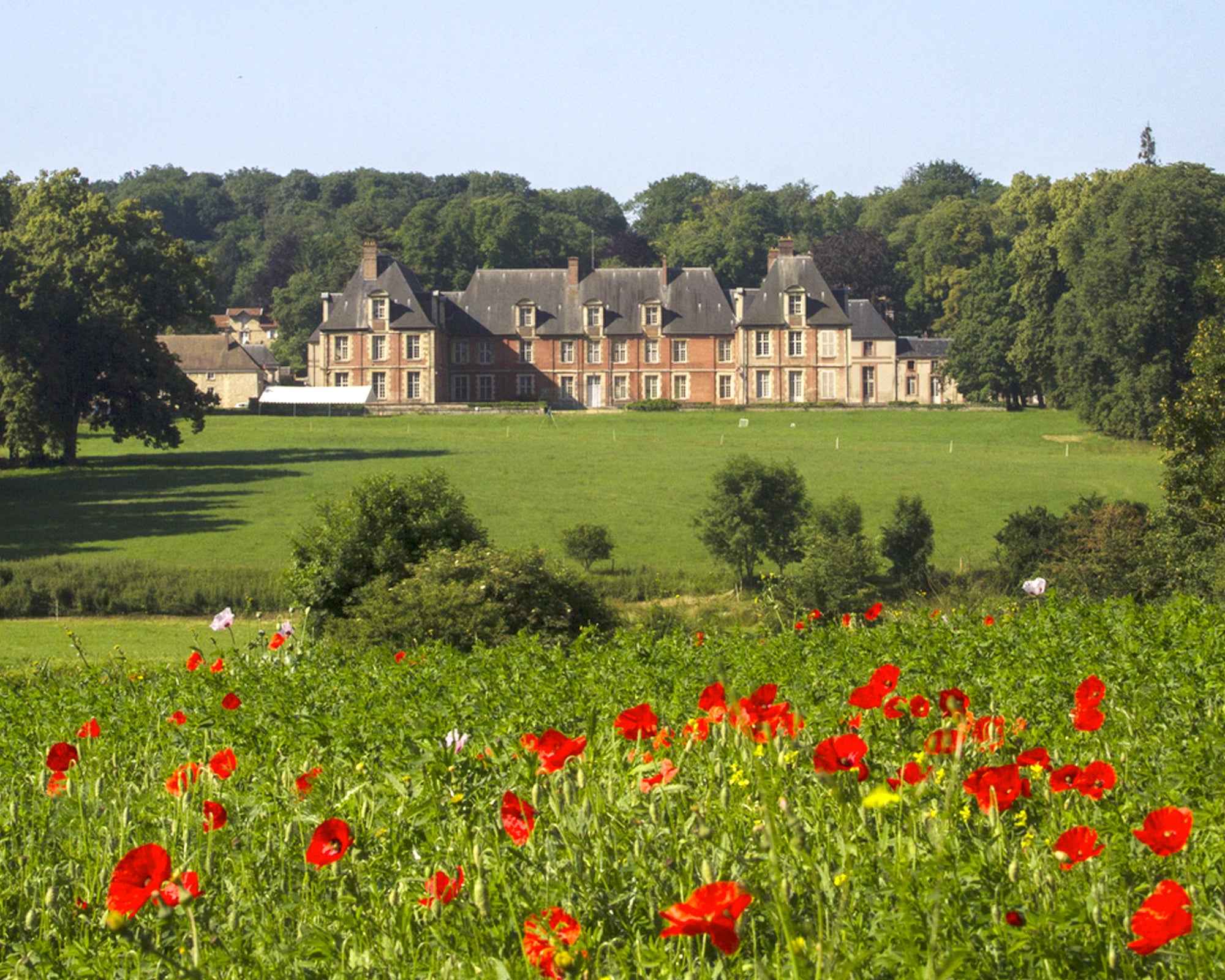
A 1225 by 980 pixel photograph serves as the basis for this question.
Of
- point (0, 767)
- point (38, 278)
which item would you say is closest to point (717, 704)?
point (0, 767)

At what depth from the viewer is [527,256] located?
10456cm

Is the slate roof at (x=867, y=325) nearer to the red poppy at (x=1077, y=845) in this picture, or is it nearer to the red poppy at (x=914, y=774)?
the red poppy at (x=914, y=774)

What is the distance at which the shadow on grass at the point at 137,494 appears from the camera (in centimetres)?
3334

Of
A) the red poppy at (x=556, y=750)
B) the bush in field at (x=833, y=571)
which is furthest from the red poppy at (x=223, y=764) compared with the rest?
the bush in field at (x=833, y=571)

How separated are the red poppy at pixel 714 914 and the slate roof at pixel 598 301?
3014 inches

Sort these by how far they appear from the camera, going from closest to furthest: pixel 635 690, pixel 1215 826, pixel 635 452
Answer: pixel 1215 826 → pixel 635 690 → pixel 635 452

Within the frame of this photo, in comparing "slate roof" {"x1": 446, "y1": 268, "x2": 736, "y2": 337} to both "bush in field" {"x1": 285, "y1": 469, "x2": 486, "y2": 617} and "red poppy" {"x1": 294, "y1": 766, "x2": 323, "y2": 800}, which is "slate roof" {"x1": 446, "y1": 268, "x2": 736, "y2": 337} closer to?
"bush in field" {"x1": 285, "y1": 469, "x2": 486, "y2": 617}

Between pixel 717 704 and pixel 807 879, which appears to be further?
pixel 717 704

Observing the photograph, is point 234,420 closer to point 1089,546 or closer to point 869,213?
point 1089,546

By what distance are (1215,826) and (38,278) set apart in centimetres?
4699

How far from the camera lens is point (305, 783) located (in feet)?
13.1

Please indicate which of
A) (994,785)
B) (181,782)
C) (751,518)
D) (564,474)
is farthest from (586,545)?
(994,785)

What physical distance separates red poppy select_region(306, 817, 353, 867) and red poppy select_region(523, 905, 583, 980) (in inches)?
20.4

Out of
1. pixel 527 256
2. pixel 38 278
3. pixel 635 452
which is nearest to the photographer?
Answer: pixel 38 278
